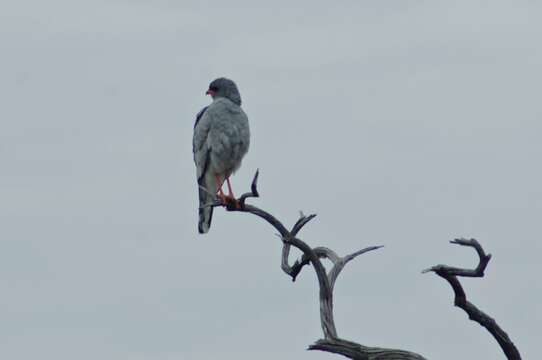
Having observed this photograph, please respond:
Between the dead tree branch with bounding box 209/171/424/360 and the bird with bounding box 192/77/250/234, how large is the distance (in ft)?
11.2

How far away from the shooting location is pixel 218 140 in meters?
14.4

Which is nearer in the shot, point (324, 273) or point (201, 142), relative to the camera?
point (324, 273)

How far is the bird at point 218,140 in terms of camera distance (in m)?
14.4

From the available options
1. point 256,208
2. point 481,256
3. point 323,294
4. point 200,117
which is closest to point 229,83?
point 200,117

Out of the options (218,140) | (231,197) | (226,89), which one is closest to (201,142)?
(218,140)

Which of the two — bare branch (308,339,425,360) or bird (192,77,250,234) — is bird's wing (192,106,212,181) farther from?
bare branch (308,339,425,360)

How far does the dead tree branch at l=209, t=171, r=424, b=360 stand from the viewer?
9586mm

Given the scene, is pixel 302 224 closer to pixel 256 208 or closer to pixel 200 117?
pixel 256 208

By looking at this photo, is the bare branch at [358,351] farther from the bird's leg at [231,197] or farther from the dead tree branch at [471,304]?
the bird's leg at [231,197]

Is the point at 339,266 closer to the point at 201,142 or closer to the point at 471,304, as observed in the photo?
the point at 471,304

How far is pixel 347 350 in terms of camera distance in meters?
9.67

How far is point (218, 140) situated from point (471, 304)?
5.46m

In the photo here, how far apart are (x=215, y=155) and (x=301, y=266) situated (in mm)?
4211

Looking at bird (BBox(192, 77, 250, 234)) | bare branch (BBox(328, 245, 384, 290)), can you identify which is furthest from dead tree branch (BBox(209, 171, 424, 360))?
bird (BBox(192, 77, 250, 234))
